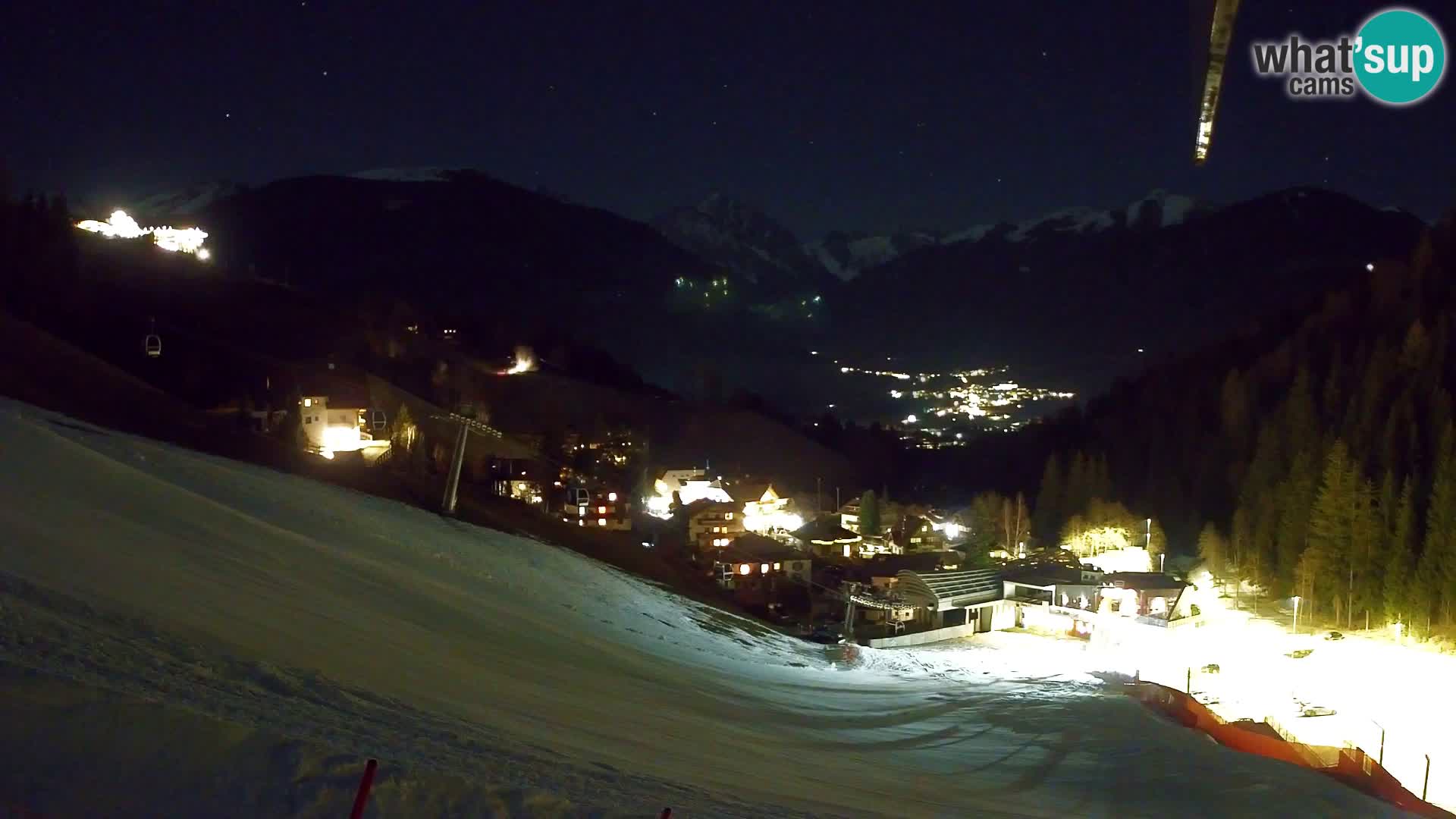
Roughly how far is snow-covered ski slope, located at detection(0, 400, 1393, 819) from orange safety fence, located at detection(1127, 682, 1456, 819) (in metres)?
0.85

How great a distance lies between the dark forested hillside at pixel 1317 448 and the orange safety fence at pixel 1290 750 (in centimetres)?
1910

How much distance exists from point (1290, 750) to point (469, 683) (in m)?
14.2

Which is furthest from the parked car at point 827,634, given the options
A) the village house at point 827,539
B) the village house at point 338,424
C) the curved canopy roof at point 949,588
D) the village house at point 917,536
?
the village house at point 338,424

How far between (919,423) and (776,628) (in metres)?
104

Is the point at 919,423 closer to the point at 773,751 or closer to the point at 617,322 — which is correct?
the point at 617,322

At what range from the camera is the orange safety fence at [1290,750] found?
588 inches

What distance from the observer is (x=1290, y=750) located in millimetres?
16969

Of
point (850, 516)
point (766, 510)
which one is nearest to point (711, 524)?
point (766, 510)

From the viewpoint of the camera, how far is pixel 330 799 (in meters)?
5.26

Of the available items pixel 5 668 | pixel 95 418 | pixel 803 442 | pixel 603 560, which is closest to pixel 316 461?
pixel 95 418

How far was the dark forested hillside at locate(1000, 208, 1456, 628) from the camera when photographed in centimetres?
3669

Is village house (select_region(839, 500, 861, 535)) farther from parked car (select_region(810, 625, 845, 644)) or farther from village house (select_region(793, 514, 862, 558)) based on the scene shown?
parked car (select_region(810, 625, 845, 644))

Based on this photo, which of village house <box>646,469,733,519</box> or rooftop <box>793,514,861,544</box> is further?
village house <box>646,469,733,519</box>

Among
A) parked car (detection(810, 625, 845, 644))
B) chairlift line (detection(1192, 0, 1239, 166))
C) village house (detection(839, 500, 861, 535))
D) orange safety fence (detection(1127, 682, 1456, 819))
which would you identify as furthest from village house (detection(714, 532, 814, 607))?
chairlift line (detection(1192, 0, 1239, 166))
